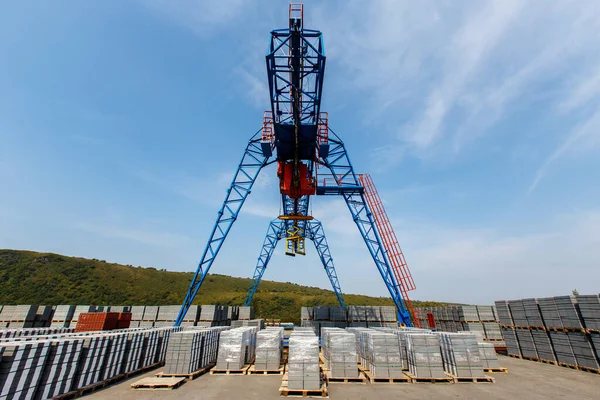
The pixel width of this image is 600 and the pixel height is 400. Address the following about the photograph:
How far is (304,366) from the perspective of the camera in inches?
274

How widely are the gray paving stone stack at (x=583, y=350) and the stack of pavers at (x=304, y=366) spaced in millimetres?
9574

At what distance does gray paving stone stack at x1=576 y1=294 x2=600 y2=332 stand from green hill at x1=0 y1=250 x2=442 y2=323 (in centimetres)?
3563

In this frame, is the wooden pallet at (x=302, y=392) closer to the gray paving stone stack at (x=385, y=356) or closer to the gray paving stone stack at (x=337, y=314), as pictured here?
the gray paving stone stack at (x=385, y=356)

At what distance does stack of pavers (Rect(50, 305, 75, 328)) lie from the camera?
16.3 meters

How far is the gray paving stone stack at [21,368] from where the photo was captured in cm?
477

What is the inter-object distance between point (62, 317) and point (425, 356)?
2051cm

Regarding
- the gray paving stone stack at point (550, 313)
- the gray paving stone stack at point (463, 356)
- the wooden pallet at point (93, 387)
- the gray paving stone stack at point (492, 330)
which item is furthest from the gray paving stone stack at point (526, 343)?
the wooden pallet at point (93, 387)

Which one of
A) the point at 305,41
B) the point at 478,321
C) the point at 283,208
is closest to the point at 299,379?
the point at 305,41

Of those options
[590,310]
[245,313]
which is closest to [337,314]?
[245,313]

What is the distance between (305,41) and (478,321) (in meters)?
16.7

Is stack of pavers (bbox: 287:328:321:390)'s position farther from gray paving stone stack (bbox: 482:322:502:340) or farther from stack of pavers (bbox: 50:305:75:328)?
stack of pavers (bbox: 50:305:75:328)

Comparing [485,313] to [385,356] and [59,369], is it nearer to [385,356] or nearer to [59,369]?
[385,356]

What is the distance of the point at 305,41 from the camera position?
880 cm

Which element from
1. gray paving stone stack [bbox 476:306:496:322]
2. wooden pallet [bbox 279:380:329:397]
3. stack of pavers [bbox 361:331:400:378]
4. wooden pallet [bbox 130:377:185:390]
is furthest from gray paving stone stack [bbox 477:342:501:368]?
wooden pallet [bbox 130:377:185:390]
